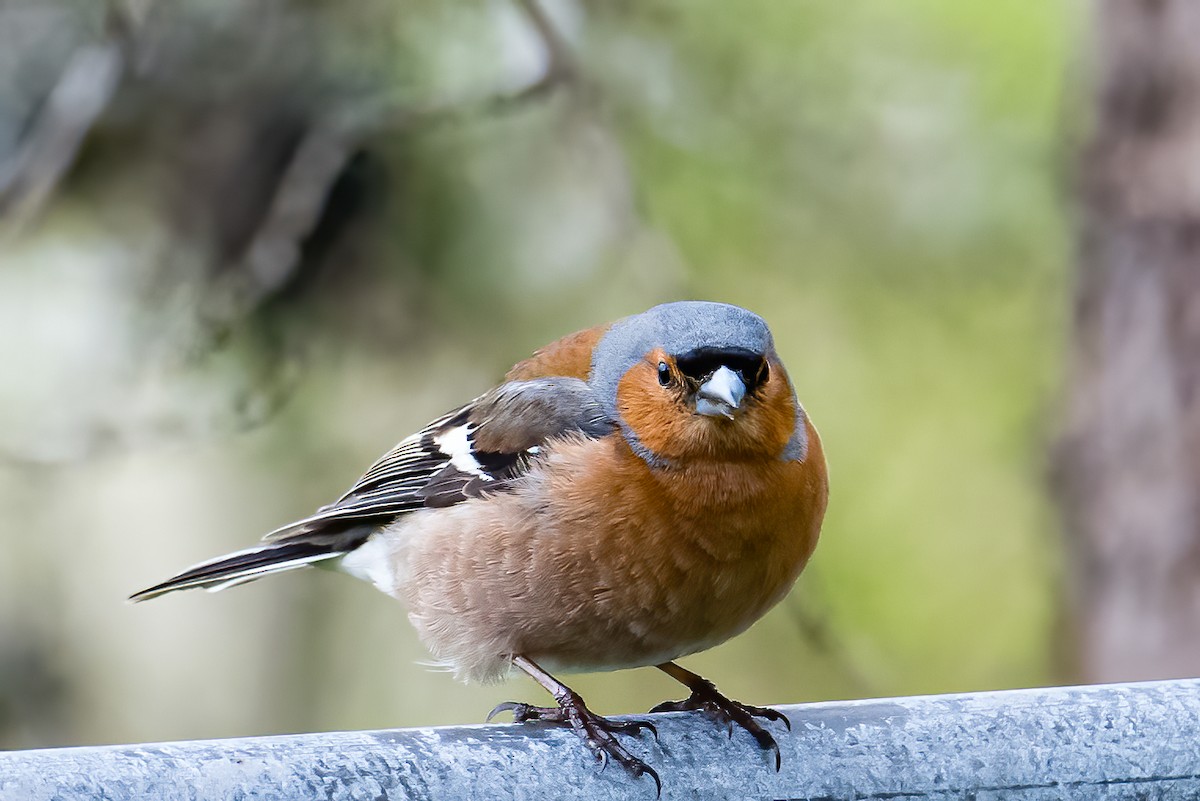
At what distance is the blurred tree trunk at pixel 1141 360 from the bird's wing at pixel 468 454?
2347mm

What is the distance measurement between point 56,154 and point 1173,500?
3654 mm

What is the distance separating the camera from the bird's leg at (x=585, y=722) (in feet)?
6.84

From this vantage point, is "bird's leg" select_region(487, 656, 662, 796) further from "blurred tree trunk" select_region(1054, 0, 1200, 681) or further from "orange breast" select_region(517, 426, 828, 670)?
"blurred tree trunk" select_region(1054, 0, 1200, 681)

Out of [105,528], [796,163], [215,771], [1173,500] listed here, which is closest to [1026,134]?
[796,163]

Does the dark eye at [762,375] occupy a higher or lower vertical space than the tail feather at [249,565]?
higher

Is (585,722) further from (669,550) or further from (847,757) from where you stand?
(847,757)

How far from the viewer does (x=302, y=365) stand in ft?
15.7

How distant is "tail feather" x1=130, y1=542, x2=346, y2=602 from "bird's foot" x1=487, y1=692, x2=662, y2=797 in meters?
0.73

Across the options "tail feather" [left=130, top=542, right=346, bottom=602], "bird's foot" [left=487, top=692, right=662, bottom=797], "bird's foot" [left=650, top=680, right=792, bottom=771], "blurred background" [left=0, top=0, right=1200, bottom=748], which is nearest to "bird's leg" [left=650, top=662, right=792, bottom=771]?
"bird's foot" [left=650, top=680, right=792, bottom=771]

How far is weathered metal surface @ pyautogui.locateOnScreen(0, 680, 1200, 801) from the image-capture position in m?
1.80

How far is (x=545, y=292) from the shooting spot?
489 centimetres

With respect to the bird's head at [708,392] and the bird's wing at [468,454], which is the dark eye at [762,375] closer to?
the bird's head at [708,392]

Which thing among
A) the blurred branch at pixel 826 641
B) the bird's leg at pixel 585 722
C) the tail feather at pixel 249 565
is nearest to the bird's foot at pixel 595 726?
the bird's leg at pixel 585 722

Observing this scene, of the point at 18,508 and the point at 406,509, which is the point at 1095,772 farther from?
the point at 18,508
